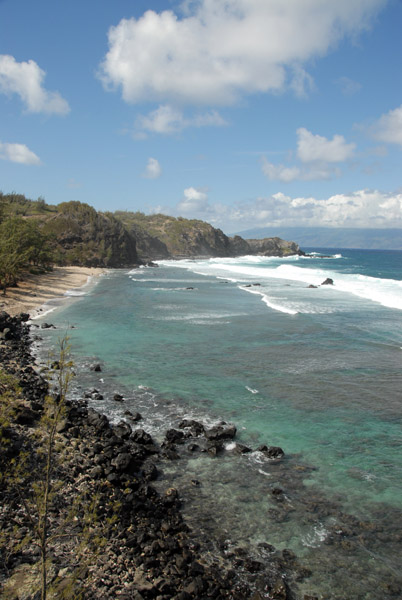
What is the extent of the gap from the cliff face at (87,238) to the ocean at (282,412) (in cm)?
5740

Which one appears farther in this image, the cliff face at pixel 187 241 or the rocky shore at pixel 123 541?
the cliff face at pixel 187 241

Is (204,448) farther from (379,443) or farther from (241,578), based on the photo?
→ (379,443)

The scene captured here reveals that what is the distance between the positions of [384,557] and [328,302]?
36385mm

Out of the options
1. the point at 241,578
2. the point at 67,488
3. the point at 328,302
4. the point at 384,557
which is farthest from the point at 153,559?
the point at 328,302

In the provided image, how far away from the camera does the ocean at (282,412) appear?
28.8 feet

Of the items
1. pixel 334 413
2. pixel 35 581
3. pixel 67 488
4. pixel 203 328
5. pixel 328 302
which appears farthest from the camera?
pixel 328 302

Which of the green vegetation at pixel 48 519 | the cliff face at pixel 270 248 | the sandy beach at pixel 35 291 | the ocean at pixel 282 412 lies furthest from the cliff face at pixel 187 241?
the green vegetation at pixel 48 519

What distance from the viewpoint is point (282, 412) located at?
15.3m

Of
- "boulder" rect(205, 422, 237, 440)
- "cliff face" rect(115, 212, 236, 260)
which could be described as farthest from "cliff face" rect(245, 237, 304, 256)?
"boulder" rect(205, 422, 237, 440)

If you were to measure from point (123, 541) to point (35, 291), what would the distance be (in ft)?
133

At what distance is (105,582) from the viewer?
284 inches

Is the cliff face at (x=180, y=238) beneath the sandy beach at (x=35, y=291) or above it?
above

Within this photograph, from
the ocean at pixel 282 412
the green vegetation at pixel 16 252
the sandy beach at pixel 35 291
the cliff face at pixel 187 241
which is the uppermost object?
the cliff face at pixel 187 241

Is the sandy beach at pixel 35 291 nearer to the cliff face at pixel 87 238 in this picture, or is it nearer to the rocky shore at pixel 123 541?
the cliff face at pixel 87 238
